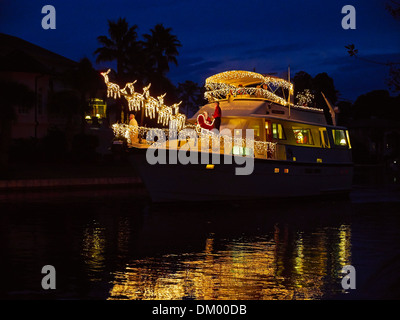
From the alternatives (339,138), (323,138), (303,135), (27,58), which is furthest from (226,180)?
(27,58)

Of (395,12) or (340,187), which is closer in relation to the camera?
(395,12)

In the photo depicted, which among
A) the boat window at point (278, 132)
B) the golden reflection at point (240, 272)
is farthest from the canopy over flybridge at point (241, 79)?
the golden reflection at point (240, 272)

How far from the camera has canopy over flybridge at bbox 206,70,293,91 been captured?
2828 centimetres

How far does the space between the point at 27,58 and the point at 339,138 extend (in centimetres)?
3279

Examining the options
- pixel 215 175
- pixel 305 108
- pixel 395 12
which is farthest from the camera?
pixel 305 108

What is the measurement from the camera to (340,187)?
30469 mm

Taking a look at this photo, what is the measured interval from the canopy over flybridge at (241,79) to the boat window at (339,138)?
11.6 ft

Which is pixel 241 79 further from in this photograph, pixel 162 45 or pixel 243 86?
pixel 162 45

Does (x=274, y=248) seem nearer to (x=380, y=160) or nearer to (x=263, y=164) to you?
(x=263, y=164)

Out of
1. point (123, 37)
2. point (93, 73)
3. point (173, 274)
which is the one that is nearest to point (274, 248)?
point (173, 274)

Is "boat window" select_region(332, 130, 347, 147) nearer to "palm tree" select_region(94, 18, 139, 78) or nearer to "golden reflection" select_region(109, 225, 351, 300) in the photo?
"golden reflection" select_region(109, 225, 351, 300)

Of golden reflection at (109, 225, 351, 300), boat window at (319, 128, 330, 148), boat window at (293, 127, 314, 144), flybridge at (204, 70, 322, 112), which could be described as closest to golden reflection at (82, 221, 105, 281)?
golden reflection at (109, 225, 351, 300)

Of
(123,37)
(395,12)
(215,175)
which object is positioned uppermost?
(123,37)
